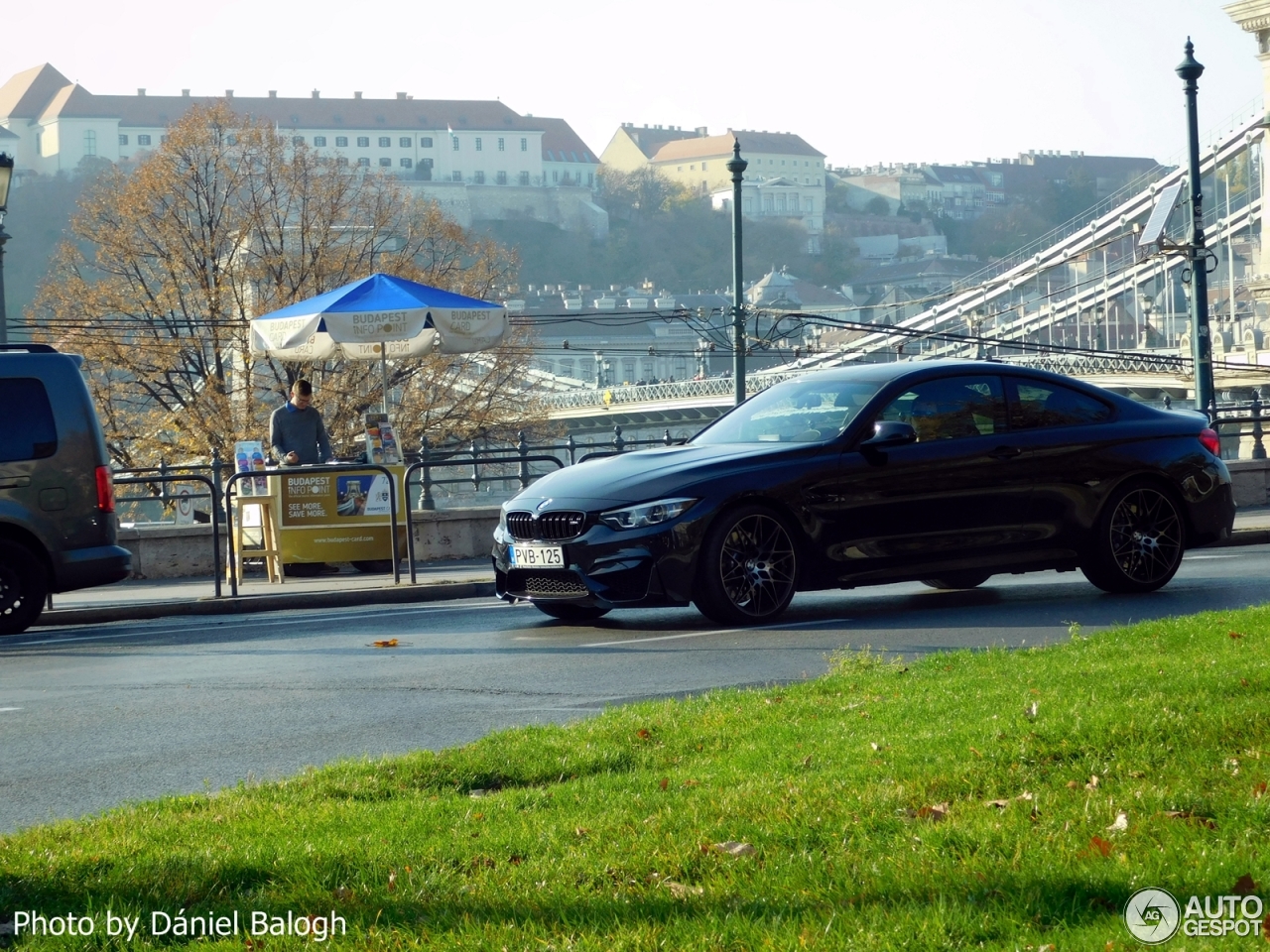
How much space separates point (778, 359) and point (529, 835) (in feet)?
320

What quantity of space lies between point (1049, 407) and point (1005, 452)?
60cm

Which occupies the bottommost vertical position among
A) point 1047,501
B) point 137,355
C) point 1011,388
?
point 1047,501

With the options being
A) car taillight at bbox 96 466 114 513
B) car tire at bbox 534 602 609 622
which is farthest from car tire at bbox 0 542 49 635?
car tire at bbox 534 602 609 622

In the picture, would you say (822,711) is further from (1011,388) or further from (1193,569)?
(1193,569)

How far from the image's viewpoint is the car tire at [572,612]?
11.0 m

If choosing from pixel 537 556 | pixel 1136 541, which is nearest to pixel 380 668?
pixel 537 556

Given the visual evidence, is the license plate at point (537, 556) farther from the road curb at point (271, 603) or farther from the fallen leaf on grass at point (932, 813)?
the fallen leaf on grass at point (932, 813)

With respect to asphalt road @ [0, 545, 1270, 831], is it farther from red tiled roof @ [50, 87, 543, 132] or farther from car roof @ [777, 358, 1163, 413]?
red tiled roof @ [50, 87, 543, 132]

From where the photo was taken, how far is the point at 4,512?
1192 cm

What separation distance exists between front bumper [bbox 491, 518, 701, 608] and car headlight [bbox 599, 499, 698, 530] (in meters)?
0.04

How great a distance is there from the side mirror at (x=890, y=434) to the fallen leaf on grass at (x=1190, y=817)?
20.2ft

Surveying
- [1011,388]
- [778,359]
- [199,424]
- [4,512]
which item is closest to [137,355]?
[199,424]

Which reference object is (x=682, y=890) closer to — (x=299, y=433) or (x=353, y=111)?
(x=299, y=433)

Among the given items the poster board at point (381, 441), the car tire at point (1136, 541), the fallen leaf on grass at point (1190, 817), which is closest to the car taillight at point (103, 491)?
the poster board at point (381, 441)
